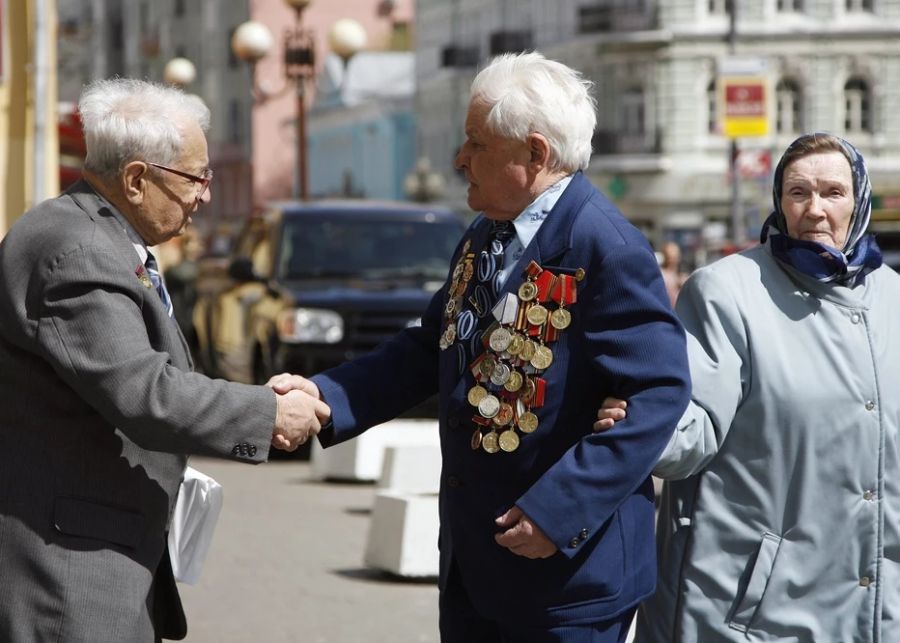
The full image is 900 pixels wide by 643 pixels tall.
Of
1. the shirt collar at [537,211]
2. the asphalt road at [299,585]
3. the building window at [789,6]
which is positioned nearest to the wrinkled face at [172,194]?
the shirt collar at [537,211]

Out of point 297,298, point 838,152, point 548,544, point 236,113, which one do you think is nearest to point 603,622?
point 548,544

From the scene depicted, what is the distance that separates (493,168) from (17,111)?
70.0ft

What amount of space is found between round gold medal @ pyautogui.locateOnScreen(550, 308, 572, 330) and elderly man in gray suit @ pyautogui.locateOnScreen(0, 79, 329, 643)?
67 centimetres

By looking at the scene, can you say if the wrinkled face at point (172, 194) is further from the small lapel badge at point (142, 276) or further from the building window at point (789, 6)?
the building window at point (789, 6)

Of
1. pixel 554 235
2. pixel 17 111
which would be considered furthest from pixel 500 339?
pixel 17 111

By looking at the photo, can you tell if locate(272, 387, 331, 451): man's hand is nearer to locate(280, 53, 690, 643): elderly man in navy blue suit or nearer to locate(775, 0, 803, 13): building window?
locate(280, 53, 690, 643): elderly man in navy blue suit

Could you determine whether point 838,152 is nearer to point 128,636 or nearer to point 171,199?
Answer: point 171,199

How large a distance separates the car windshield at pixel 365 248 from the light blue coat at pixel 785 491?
37.9 ft

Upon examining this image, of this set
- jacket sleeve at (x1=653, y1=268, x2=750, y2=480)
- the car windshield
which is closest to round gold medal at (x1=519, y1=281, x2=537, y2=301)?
jacket sleeve at (x1=653, y1=268, x2=750, y2=480)

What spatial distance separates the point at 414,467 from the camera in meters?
11.3

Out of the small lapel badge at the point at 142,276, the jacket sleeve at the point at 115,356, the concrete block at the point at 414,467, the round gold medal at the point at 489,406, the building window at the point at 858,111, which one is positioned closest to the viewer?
the jacket sleeve at the point at 115,356

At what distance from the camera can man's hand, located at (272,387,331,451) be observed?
4484 mm

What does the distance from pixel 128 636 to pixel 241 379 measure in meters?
12.9

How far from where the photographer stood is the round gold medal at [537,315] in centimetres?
420
